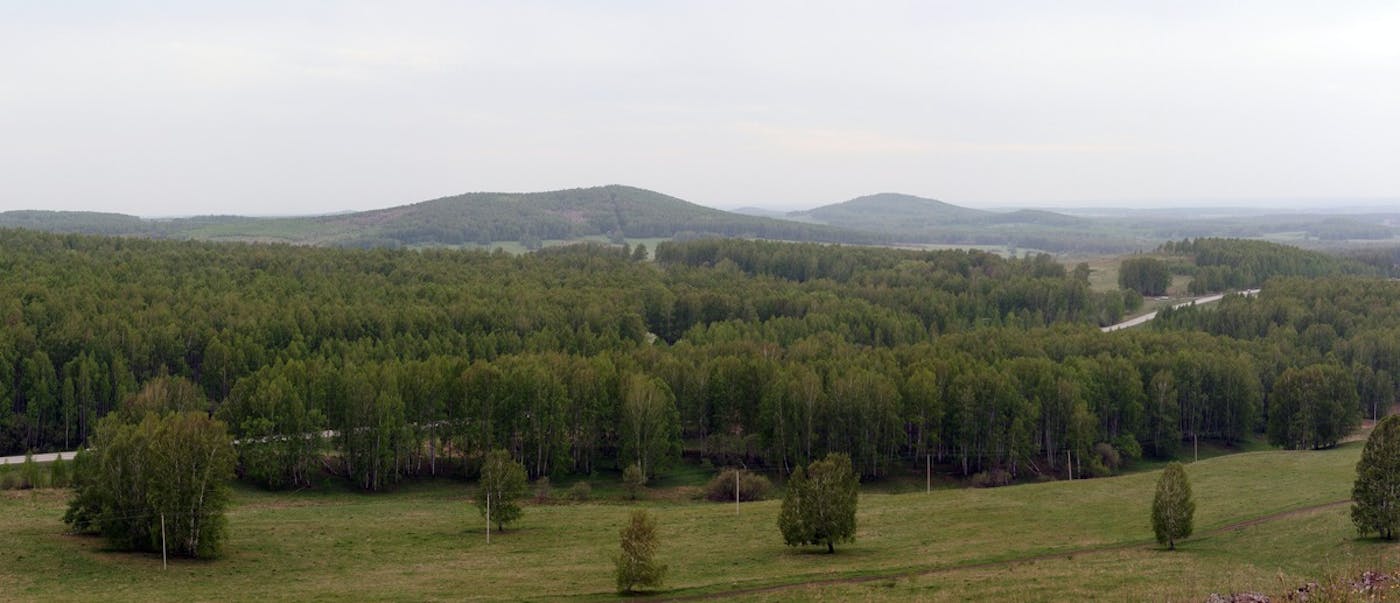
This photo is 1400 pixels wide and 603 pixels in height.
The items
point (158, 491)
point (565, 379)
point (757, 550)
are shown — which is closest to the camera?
point (158, 491)

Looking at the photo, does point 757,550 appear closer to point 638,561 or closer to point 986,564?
point 986,564

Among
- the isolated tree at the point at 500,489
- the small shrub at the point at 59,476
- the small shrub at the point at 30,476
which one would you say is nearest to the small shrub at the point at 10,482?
the small shrub at the point at 30,476

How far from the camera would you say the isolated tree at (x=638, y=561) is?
44.4 metres

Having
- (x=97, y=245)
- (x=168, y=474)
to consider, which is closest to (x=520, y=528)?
(x=168, y=474)

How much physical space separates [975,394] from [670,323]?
64175 mm

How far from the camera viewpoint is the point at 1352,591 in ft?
97.5

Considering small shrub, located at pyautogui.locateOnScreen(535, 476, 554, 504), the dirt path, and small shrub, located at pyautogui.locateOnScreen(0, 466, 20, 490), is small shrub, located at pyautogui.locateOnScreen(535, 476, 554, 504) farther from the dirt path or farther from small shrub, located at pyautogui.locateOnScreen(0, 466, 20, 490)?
the dirt path

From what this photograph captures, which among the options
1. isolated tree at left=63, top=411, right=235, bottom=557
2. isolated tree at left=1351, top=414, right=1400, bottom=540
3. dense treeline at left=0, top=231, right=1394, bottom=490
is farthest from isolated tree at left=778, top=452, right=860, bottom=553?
dense treeline at left=0, top=231, right=1394, bottom=490

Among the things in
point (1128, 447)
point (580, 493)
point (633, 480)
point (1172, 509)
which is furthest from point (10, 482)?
point (1128, 447)

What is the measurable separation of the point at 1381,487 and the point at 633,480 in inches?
1956

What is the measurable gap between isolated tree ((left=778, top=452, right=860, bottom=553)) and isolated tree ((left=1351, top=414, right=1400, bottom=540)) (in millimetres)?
21912

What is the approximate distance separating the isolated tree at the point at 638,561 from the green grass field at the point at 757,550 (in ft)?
3.86

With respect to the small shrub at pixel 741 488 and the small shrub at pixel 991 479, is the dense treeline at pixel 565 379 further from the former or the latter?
the small shrub at pixel 741 488

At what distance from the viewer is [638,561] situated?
146 feet
